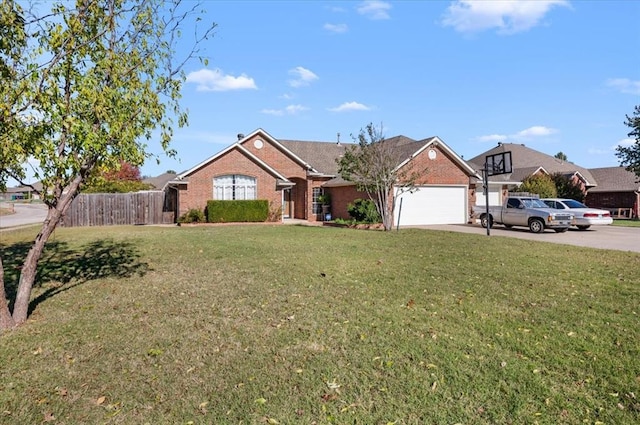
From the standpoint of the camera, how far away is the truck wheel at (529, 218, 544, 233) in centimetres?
1873

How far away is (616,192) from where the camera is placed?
40250mm

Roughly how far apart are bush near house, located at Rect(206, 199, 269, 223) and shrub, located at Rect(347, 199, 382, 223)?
537 centimetres

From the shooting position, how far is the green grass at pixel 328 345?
359 cm

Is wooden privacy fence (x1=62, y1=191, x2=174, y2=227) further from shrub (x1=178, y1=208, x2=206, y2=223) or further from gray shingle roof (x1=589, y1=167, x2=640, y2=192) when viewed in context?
gray shingle roof (x1=589, y1=167, x2=640, y2=192)

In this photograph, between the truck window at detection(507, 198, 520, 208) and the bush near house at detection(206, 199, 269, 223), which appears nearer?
the truck window at detection(507, 198, 520, 208)

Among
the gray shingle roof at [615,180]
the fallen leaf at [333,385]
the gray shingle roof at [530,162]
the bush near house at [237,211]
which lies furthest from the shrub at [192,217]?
the gray shingle roof at [615,180]

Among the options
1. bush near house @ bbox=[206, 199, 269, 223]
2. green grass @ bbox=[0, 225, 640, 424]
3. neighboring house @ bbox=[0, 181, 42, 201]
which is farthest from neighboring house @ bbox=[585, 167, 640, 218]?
neighboring house @ bbox=[0, 181, 42, 201]

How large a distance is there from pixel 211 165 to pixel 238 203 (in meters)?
2.84

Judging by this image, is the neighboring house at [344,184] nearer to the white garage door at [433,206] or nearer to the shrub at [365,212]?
the white garage door at [433,206]

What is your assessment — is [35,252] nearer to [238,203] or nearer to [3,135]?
[3,135]

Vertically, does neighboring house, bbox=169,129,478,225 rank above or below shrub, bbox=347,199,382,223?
above

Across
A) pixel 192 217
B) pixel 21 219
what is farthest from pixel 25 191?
pixel 192 217

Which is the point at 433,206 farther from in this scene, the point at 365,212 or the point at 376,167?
the point at 376,167

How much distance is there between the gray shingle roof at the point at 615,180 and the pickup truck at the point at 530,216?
83.0 feet
